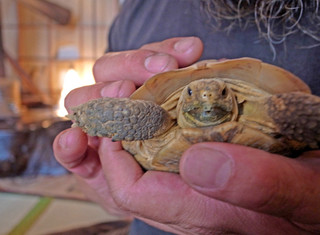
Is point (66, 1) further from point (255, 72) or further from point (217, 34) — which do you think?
point (255, 72)

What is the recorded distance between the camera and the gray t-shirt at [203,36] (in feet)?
2.92

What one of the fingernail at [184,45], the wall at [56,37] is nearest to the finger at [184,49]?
the fingernail at [184,45]

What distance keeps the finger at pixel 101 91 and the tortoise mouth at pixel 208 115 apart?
0.20m

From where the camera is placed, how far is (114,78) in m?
0.95

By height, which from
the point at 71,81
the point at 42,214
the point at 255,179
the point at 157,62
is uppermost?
the point at 157,62

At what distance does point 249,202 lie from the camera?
51cm

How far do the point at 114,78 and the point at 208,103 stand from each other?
A: 392mm

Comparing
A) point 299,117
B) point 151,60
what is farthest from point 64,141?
point 299,117

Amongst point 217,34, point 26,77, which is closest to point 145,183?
point 217,34

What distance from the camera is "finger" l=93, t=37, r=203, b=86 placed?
84 centimetres

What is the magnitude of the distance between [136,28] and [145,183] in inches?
29.1

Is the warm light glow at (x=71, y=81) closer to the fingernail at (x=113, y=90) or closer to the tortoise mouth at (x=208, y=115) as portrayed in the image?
the fingernail at (x=113, y=90)

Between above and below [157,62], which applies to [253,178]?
below

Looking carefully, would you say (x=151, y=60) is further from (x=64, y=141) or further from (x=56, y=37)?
(x=56, y=37)
